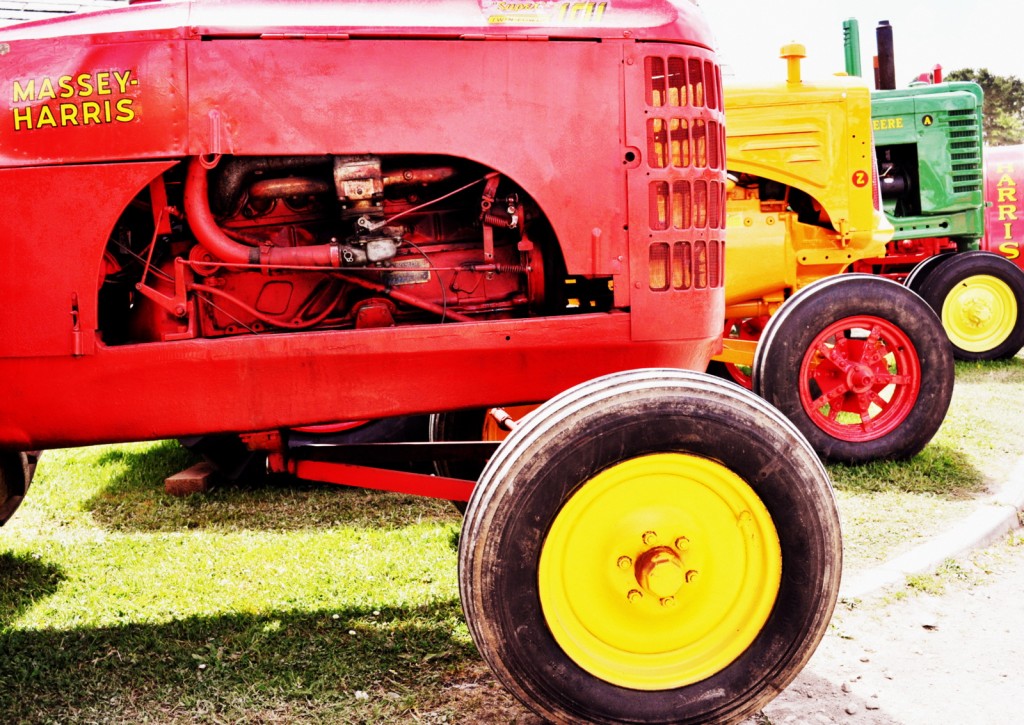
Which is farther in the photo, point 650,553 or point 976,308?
point 976,308

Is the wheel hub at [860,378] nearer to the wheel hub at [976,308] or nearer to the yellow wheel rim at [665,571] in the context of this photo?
the yellow wheel rim at [665,571]

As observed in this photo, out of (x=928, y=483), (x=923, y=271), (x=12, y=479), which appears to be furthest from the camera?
(x=923, y=271)

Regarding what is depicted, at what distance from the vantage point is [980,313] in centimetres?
837

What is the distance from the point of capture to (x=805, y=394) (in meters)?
4.96

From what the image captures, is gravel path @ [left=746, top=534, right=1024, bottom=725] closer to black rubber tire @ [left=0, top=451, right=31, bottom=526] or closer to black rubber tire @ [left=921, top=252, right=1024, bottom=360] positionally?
black rubber tire @ [left=0, top=451, right=31, bottom=526]

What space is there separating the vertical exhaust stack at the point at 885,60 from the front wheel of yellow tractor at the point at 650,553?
7586mm

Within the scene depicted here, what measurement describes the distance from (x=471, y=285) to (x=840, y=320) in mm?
2725

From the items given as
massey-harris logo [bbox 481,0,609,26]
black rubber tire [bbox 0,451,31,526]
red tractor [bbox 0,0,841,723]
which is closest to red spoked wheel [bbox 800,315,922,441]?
red tractor [bbox 0,0,841,723]

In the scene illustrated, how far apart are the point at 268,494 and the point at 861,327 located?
302cm

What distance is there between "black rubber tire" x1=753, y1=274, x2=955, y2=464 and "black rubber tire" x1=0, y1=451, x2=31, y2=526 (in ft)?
10.7

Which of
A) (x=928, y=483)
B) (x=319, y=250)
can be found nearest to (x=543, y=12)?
(x=319, y=250)

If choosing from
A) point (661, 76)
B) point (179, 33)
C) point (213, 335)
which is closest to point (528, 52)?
point (661, 76)

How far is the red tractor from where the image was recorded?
2.34 metres

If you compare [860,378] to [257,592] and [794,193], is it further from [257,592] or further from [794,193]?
[257,592]
